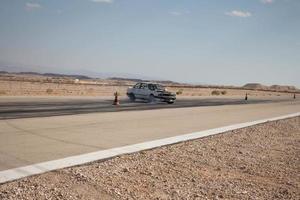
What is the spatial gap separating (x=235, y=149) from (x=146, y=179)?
16.4ft

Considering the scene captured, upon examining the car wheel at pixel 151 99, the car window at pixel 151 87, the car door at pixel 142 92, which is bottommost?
the car wheel at pixel 151 99

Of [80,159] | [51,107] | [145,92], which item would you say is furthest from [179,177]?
[145,92]

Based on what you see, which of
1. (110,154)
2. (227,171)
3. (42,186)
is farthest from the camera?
(110,154)

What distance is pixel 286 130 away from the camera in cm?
1891

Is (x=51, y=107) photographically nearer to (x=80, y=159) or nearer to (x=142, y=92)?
(x=142, y=92)

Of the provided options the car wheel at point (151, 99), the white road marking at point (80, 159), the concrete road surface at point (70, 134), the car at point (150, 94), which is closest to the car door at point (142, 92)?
the car at point (150, 94)

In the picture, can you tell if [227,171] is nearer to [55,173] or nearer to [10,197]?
[55,173]

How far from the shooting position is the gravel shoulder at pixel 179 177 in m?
7.14

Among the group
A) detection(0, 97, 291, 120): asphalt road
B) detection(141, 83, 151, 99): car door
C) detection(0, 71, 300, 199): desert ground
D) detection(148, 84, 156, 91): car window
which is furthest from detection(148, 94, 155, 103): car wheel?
detection(0, 71, 300, 199): desert ground

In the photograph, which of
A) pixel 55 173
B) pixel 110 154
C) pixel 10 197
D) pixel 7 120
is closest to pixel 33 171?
pixel 55 173

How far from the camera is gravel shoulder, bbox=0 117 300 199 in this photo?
714 centimetres

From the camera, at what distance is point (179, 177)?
8516 mm

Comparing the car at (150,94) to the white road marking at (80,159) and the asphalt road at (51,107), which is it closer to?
the asphalt road at (51,107)

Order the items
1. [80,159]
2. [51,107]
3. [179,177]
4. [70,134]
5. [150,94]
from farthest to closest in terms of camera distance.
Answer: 1. [150,94]
2. [51,107]
3. [70,134]
4. [80,159]
5. [179,177]
